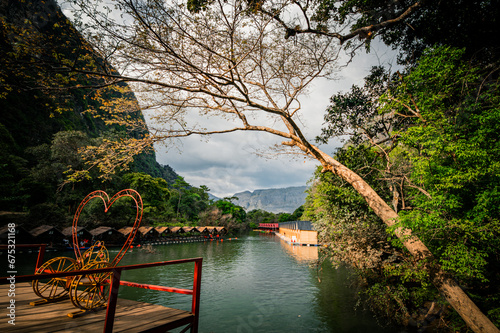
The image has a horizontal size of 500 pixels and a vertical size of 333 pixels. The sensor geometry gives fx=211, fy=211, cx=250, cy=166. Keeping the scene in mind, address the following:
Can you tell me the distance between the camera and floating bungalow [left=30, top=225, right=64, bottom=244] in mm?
18500

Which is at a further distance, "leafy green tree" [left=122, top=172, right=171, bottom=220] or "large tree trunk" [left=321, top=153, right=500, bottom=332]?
"leafy green tree" [left=122, top=172, right=171, bottom=220]

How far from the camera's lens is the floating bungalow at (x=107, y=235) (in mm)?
23966

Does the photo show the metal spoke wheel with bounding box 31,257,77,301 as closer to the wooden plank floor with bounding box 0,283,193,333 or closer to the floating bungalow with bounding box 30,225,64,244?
the wooden plank floor with bounding box 0,283,193,333

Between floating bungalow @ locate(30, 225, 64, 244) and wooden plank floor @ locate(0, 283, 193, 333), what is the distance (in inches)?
811

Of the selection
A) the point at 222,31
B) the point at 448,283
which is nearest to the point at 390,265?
the point at 448,283

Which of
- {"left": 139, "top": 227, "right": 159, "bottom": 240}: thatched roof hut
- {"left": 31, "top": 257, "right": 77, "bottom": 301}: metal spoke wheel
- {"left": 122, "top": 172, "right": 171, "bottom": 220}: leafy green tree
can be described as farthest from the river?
{"left": 122, "top": 172, "right": 171, "bottom": 220}: leafy green tree

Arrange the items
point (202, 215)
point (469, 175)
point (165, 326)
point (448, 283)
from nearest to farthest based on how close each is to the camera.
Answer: point (165, 326) < point (469, 175) < point (448, 283) < point (202, 215)

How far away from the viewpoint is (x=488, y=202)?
4719 millimetres

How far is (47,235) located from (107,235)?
6.35 meters

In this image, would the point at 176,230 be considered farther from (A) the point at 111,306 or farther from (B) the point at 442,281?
(A) the point at 111,306

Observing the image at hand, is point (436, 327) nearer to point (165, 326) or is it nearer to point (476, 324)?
point (476, 324)

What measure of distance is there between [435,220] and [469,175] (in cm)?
122

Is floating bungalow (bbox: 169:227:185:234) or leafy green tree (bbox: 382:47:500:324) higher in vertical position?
leafy green tree (bbox: 382:47:500:324)

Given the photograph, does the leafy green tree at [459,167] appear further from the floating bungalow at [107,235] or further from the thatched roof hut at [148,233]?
the thatched roof hut at [148,233]
